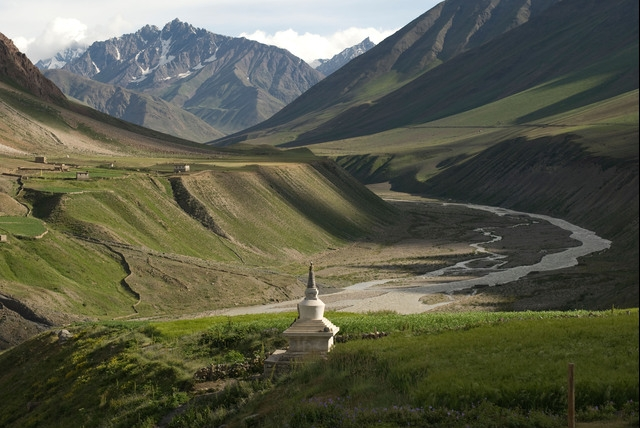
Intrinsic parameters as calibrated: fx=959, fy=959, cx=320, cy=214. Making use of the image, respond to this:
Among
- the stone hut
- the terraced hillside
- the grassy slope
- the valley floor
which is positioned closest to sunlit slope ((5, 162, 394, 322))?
the terraced hillside

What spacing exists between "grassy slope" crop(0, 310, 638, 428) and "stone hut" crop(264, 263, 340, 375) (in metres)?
0.92

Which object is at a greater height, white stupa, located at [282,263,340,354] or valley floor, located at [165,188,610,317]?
white stupa, located at [282,263,340,354]

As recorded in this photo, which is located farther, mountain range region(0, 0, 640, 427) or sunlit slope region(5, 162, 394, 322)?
sunlit slope region(5, 162, 394, 322)

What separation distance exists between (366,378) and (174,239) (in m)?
85.3

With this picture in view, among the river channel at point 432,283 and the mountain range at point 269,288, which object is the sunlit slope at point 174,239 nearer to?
the mountain range at point 269,288

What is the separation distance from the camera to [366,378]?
29078 mm

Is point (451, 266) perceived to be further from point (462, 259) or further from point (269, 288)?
point (269, 288)

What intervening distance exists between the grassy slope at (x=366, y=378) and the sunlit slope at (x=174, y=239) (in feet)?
98.1

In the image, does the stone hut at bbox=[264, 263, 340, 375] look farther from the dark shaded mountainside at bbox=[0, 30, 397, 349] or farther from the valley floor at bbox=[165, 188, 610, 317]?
the valley floor at bbox=[165, 188, 610, 317]

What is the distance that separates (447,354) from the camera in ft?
97.6

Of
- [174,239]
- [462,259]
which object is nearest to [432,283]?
[462,259]

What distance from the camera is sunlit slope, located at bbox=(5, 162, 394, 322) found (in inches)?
3241

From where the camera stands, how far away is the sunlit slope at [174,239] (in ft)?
270

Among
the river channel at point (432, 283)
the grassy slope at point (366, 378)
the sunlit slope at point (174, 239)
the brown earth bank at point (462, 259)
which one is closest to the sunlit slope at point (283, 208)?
the sunlit slope at point (174, 239)
